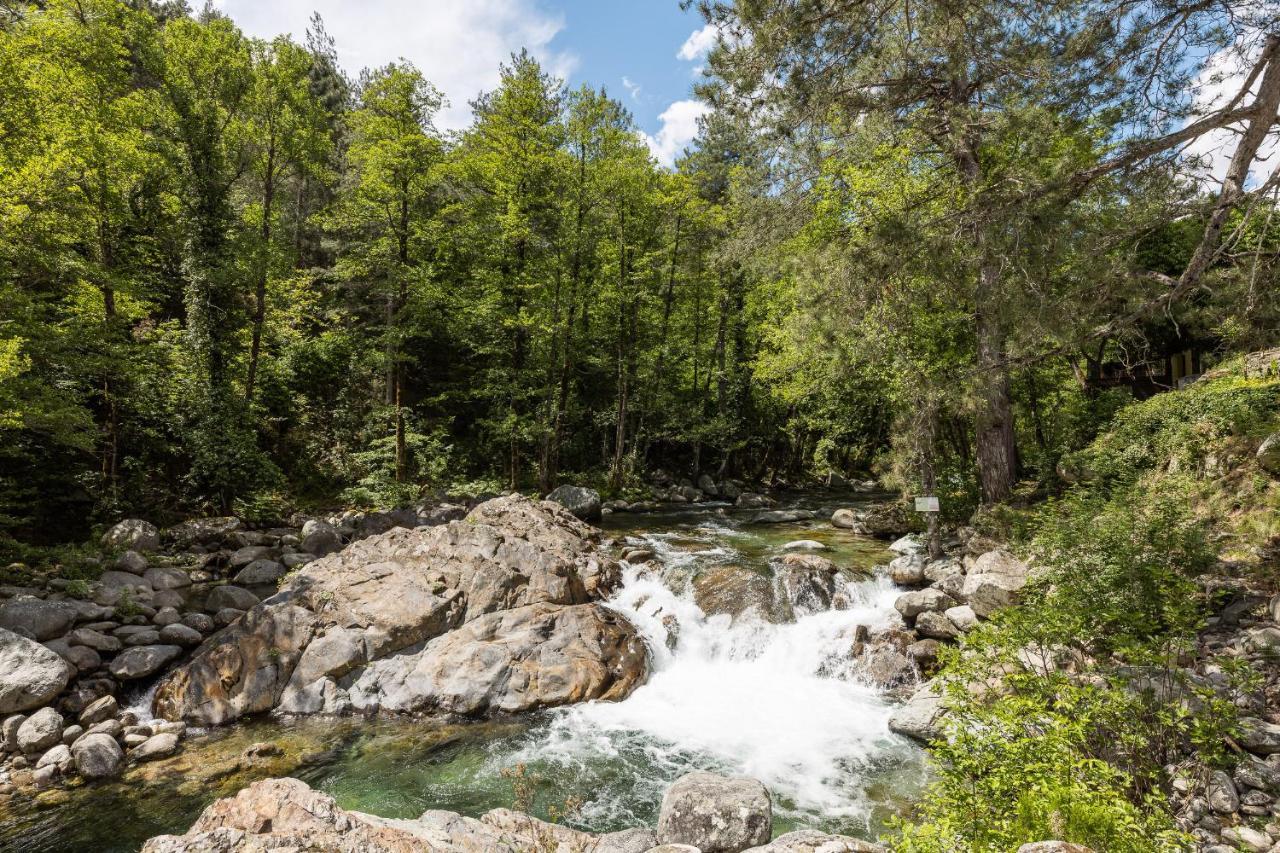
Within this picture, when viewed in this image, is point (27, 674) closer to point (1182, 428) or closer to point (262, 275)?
point (262, 275)

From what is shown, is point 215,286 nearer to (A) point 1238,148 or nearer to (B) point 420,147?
(B) point 420,147

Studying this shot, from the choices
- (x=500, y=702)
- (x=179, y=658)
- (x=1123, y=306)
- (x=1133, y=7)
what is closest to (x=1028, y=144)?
(x=1133, y=7)

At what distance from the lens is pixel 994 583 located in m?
8.73

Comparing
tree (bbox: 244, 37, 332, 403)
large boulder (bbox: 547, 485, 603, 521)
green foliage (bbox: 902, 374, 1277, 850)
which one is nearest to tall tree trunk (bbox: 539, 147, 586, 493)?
large boulder (bbox: 547, 485, 603, 521)

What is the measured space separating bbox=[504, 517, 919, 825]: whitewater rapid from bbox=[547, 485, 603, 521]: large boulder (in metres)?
6.04

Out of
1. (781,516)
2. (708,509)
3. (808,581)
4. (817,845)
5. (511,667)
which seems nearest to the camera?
(817,845)

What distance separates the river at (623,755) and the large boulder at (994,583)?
151 cm

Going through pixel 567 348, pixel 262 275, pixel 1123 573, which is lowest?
pixel 1123 573

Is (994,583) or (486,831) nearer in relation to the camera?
(486,831)

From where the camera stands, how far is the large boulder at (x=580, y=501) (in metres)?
18.2

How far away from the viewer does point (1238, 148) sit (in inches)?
246

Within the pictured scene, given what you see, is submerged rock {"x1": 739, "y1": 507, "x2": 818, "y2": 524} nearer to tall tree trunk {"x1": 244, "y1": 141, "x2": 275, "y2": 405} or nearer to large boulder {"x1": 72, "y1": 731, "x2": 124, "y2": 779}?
large boulder {"x1": 72, "y1": 731, "x2": 124, "y2": 779}

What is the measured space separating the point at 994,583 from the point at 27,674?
13.6 m

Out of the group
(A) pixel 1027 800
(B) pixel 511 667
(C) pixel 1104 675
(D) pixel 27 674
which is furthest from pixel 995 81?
(D) pixel 27 674
